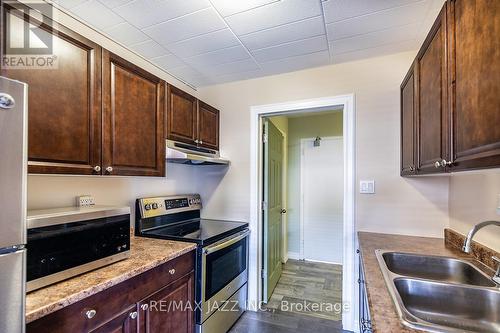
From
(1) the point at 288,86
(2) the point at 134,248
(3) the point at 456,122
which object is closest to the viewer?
(3) the point at 456,122

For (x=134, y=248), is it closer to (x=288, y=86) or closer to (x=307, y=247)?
(x=288, y=86)

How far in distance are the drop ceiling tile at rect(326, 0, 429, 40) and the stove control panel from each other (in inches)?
76.2

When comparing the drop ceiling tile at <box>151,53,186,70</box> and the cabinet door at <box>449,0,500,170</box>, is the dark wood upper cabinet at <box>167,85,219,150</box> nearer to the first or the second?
the drop ceiling tile at <box>151,53,186,70</box>

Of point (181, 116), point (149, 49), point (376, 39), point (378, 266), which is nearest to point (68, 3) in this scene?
point (149, 49)

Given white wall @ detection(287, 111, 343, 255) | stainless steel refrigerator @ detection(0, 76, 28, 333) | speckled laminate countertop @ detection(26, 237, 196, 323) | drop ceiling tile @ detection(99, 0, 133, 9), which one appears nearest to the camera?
stainless steel refrigerator @ detection(0, 76, 28, 333)

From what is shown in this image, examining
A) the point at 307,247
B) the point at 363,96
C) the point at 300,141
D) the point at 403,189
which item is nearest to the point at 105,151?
the point at 363,96

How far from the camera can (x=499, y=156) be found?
2.36 ft

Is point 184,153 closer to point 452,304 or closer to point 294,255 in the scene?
point 452,304

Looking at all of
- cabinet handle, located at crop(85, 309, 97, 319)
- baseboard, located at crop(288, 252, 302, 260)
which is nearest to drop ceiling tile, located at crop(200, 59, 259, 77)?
cabinet handle, located at crop(85, 309, 97, 319)

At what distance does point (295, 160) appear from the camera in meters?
4.12

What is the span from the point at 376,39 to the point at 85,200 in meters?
2.40

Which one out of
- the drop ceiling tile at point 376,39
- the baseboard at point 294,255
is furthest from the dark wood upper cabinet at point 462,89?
the baseboard at point 294,255

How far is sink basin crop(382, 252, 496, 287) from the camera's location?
1.39 metres

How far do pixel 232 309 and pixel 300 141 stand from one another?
2702 mm
